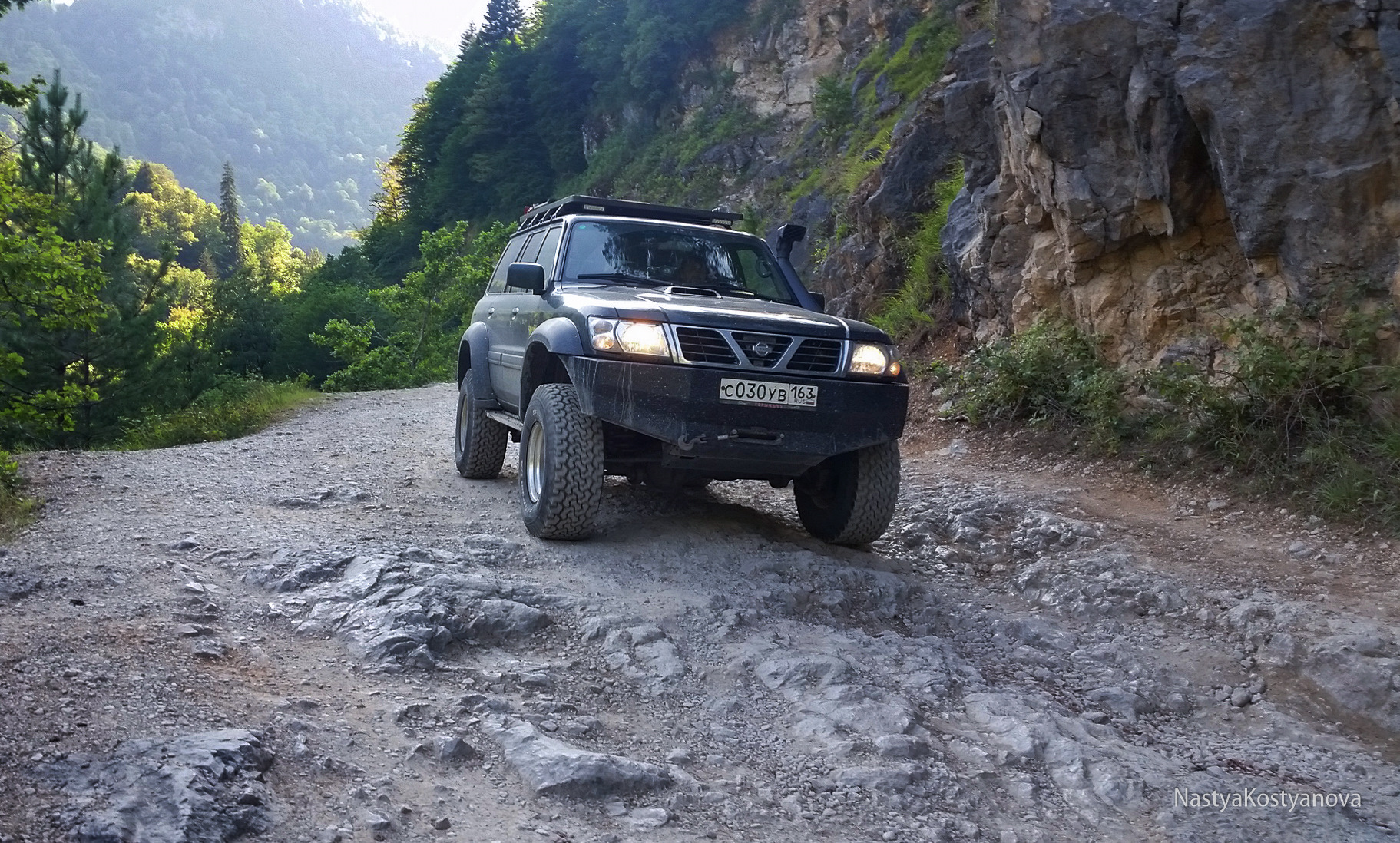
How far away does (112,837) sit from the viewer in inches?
96.2

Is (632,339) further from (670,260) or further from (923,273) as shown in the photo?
(923,273)

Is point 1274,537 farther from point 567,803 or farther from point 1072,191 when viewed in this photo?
point 567,803

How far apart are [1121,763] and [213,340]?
36.5 meters

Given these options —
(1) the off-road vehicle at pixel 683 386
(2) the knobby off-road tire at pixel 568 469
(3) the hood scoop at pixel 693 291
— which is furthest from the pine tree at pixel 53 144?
(2) the knobby off-road tire at pixel 568 469

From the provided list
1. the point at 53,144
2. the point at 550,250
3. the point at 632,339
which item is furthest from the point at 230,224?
the point at 632,339

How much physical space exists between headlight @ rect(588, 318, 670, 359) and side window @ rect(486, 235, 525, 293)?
2845 mm

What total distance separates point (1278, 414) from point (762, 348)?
12.4 ft

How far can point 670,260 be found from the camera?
670cm

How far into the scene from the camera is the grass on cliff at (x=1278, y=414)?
20.1 feet

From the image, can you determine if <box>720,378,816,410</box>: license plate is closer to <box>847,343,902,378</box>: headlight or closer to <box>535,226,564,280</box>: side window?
<box>847,343,902,378</box>: headlight

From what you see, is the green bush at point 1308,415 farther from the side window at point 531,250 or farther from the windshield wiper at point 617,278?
the side window at point 531,250

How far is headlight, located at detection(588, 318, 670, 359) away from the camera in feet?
16.8

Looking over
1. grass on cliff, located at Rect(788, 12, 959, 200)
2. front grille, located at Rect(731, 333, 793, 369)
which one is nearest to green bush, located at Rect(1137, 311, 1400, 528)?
front grille, located at Rect(731, 333, 793, 369)

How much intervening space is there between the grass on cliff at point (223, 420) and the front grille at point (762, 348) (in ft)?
28.3
